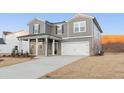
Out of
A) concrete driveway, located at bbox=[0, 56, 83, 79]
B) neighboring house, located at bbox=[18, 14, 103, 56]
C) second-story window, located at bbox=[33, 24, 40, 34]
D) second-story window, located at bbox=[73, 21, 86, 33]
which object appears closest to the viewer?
concrete driveway, located at bbox=[0, 56, 83, 79]

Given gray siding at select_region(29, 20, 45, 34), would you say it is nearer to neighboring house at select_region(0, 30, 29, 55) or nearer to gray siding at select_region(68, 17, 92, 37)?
neighboring house at select_region(0, 30, 29, 55)

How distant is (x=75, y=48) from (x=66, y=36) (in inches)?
80.2

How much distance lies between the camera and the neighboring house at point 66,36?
23.1m

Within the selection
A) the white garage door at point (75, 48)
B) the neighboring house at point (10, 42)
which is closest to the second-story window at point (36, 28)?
the neighboring house at point (10, 42)

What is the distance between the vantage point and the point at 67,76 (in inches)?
383

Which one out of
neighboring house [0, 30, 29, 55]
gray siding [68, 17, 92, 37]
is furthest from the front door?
gray siding [68, 17, 92, 37]

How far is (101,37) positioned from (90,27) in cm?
699

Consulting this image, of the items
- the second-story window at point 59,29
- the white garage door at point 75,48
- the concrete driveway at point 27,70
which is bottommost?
the concrete driveway at point 27,70

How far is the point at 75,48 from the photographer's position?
2394 centimetres

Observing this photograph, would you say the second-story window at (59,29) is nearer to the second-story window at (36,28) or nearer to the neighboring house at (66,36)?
the neighboring house at (66,36)

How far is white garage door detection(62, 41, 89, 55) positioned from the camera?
76.3ft

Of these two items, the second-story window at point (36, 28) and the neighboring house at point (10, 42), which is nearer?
the second-story window at point (36, 28)
